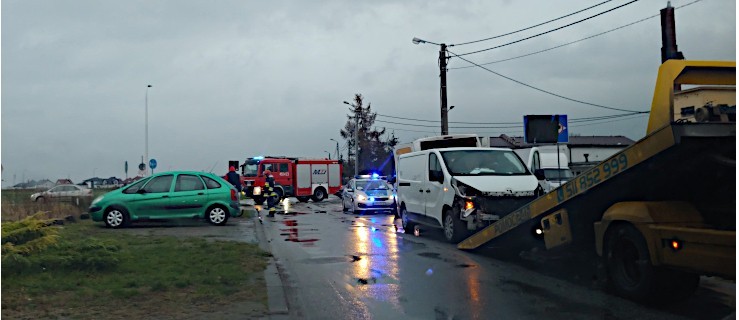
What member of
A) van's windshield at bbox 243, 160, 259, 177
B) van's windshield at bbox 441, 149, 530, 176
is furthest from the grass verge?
van's windshield at bbox 243, 160, 259, 177

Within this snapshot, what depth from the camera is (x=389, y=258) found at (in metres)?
10.3

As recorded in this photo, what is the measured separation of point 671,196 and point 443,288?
2.78 metres

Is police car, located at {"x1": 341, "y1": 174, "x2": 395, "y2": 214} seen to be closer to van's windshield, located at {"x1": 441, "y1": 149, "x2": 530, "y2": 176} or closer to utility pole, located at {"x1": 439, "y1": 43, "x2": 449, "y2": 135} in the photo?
utility pole, located at {"x1": 439, "y1": 43, "x2": 449, "y2": 135}

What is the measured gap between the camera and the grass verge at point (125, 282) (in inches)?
242

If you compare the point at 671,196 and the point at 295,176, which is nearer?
the point at 671,196

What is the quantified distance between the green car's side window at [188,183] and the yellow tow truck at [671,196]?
11.6 meters

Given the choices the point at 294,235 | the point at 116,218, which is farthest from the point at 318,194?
Result: the point at 294,235

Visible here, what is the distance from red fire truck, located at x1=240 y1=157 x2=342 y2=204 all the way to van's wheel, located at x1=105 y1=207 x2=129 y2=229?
17.3 meters

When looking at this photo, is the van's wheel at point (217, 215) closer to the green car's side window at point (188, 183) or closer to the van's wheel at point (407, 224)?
the green car's side window at point (188, 183)

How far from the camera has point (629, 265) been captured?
668cm

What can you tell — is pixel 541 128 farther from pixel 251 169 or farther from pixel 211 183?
Answer: pixel 251 169

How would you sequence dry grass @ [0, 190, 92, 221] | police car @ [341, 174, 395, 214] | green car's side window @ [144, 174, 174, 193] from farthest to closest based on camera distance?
police car @ [341, 174, 395, 214] → green car's side window @ [144, 174, 174, 193] → dry grass @ [0, 190, 92, 221]

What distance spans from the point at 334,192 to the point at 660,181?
1228 inches

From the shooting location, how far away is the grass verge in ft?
20.1
